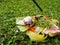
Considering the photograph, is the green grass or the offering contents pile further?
the green grass

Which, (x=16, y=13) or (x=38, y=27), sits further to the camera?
(x=16, y=13)

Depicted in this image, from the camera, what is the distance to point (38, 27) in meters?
3.58

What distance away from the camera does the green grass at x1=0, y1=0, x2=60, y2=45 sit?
3.49 m

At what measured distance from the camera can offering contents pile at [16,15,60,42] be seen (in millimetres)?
3377

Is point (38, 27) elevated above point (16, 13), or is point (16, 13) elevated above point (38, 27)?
point (16, 13)

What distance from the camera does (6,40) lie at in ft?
11.6

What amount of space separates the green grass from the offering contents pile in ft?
0.36

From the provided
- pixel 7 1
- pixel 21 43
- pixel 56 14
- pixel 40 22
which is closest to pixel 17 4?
pixel 7 1

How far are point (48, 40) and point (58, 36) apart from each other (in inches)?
8.3

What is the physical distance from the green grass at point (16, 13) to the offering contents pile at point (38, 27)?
11 cm

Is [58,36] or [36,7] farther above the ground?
[36,7]

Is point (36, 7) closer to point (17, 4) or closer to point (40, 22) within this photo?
point (17, 4)

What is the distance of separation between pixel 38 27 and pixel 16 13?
1.09 m

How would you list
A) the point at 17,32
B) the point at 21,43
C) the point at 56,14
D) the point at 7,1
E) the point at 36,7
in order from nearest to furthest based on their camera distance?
the point at 21,43 < the point at 17,32 < the point at 56,14 < the point at 36,7 < the point at 7,1
